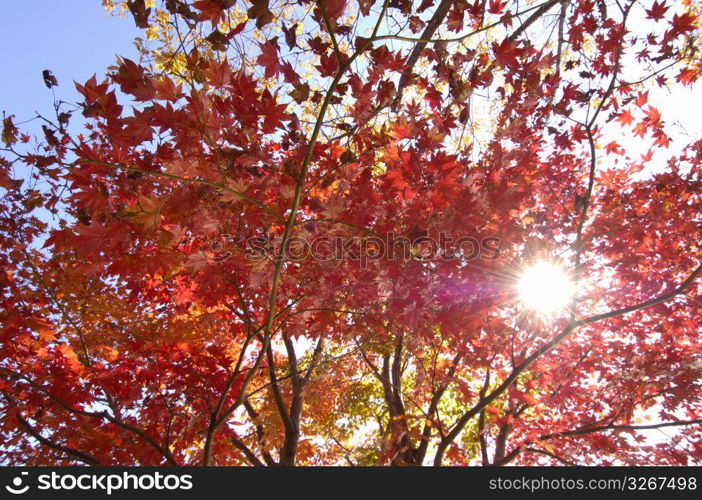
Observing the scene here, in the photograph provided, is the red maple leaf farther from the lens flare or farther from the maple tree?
the lens flare

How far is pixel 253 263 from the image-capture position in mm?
3209

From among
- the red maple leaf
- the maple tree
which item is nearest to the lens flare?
the maple tree

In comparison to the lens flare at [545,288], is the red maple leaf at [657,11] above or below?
above

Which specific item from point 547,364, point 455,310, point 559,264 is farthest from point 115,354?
point 547,364

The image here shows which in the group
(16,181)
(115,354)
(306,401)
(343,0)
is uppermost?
(343,0)

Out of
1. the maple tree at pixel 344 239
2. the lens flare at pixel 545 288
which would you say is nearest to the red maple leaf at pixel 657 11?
the maple tree at pixel 344 239

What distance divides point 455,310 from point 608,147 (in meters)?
3.97

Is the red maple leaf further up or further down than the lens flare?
further up

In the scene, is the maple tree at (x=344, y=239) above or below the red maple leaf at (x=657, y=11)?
below

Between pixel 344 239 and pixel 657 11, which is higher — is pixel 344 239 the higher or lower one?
the lower one

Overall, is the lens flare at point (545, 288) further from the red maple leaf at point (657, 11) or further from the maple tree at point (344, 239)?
the red maple leaf at point (657, 11)

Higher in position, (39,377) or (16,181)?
(16,181)

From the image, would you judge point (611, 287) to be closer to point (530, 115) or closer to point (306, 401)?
point (530, 115)

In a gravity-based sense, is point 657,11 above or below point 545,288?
above
